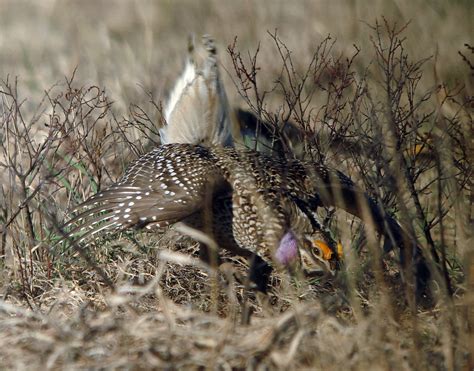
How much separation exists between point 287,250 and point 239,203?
35 centimetres

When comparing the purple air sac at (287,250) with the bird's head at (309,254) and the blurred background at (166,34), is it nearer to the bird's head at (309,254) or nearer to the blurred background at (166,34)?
the bird's head at (309,254)

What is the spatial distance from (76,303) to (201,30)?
479 centimetres

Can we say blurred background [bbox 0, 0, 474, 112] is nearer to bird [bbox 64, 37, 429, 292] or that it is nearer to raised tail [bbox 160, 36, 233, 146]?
raised tail [bbox 160, 36, 233, 146]

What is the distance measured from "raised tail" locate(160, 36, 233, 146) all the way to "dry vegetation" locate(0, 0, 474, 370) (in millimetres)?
133

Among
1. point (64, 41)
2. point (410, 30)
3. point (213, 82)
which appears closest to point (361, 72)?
point (213, 82)

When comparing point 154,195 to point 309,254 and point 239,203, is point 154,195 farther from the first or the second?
point 309,254

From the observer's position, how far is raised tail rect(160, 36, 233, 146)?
17.8 feet

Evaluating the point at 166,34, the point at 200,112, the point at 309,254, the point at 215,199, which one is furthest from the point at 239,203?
the point at 166,34

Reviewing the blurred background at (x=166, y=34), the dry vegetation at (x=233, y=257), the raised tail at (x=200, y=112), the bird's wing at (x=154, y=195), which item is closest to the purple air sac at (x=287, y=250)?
the dry vegetation at (x=233, y=257)

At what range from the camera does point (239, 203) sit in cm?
444

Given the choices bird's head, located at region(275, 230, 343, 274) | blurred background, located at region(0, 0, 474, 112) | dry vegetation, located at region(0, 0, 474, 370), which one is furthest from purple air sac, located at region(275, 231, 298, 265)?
blurred background, located at region(0, 0, 474, 112)

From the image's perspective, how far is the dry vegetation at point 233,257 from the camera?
10.3 ft

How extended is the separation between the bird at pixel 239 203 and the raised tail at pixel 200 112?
556mm

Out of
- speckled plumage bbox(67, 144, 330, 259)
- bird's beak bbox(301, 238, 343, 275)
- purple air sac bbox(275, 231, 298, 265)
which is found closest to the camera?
bird's beak bbox(301, 238, 343, 275)
